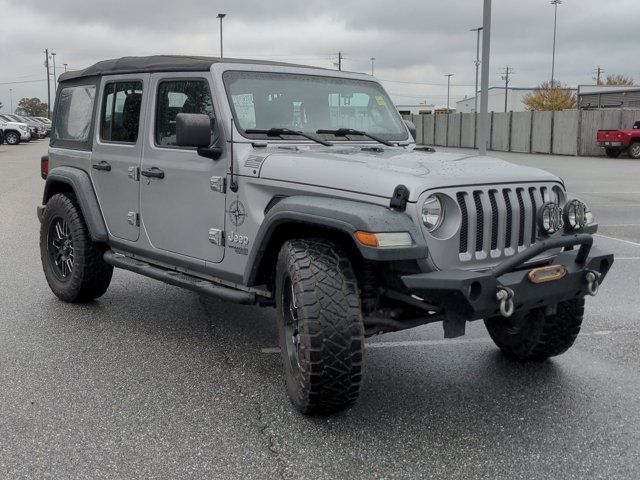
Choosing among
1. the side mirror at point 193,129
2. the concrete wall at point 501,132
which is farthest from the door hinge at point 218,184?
the concrete wall at point 501,132

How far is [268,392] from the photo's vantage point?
4418mm

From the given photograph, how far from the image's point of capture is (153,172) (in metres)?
5.25

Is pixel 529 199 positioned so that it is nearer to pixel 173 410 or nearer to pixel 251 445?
pixel 251 445

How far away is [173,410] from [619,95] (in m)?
50.6

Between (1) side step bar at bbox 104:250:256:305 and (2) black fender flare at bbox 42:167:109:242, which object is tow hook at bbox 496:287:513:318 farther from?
(2) black fender flare at bbox 42:167:109:242

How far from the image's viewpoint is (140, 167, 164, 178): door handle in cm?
519

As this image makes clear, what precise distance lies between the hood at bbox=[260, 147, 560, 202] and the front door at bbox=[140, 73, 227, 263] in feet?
1.80

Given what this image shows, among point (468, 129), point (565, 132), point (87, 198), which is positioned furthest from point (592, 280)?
point (468, 129)

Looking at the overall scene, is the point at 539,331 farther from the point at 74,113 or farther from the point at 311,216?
the point at 74,113

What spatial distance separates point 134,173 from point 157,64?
2.63 feet

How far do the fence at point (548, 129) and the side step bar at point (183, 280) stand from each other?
27.8 metres

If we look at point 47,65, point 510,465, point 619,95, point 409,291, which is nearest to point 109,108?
point 409,291

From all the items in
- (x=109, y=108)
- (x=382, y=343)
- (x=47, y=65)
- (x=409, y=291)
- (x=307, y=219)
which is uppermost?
(x=47, y=65)

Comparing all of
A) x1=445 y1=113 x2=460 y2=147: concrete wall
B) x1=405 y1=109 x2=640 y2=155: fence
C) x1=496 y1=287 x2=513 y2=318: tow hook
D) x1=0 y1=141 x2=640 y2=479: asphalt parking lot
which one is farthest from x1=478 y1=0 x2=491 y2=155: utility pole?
x1=445 y1=113 x2=460 y2=147: concrete wall
